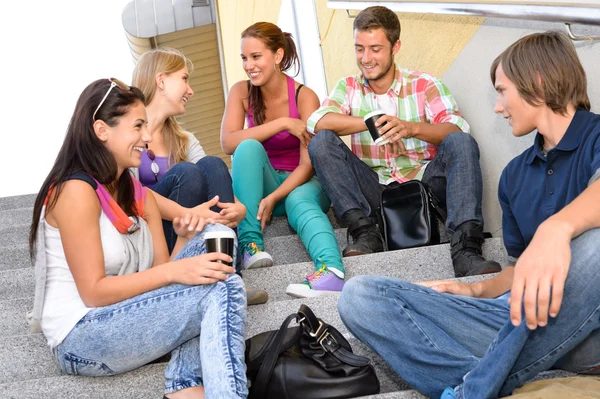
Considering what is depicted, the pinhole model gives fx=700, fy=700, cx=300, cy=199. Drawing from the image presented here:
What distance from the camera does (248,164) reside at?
2.96 meters

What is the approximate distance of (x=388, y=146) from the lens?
120 inches

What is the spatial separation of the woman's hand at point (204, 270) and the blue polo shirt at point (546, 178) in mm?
838

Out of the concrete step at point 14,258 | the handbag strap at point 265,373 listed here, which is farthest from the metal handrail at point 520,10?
the concrete step at point 14,258

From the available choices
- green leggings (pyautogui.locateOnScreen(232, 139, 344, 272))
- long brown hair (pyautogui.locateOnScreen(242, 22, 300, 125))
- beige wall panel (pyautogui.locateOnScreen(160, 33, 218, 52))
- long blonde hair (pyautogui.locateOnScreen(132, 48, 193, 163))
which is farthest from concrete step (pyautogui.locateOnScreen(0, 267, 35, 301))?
beige wall panel (pyautogui.locateOnScreen(160, 33, 218, 52))

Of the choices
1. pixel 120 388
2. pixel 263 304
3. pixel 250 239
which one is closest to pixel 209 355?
pixel 120 388

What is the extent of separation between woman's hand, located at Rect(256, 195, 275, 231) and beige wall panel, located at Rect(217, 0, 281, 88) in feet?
14.4

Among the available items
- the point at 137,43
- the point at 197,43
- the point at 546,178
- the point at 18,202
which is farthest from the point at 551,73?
the point at 197,43

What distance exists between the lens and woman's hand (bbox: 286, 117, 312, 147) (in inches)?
125

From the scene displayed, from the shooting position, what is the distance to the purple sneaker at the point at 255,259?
2662mm

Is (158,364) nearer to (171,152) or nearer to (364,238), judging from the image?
(364,238)

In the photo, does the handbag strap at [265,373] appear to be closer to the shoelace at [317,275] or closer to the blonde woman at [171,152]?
the shoelace at [317,275]

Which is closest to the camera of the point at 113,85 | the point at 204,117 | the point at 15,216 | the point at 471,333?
the point at 471,333

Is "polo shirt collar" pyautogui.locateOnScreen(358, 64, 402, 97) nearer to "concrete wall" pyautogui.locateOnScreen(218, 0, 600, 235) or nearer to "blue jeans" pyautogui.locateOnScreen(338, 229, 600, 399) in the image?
"concrete wall" pyautogui.locateOnScreen(218, 0, 600, 235)

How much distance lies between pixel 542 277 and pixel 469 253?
1210mm
